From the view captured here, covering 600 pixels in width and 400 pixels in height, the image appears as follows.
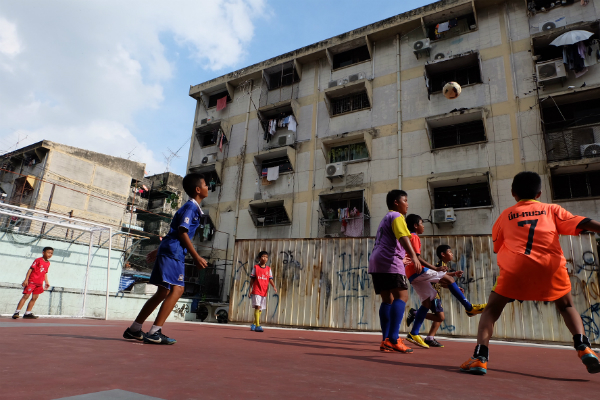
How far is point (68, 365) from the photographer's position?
2.12 m

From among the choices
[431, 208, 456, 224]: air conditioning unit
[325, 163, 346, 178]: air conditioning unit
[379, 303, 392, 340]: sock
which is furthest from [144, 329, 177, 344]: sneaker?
[325, 163, 346, 178]: air conditioning unit

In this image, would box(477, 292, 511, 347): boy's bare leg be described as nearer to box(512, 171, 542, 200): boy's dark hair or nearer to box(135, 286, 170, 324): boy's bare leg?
box(512, 171, 542, 200): boy's dark hair

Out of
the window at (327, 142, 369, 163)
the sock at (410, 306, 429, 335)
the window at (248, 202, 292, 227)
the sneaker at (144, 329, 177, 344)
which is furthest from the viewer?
the window at (248, 202, 292, 227)

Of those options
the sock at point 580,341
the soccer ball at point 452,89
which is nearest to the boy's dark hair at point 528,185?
the sock at point 580,341

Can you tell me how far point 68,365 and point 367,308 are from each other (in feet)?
27.7

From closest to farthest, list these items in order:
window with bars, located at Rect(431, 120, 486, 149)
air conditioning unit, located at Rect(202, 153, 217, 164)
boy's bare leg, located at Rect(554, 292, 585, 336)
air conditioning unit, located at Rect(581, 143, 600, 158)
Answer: boy's bare leg, located at Rect(554, 292, 585, 336)
air conditioning unit, located at Rect(581, 143, 600, 158)
window with bars, located at Rect(431, 120, 486, 149)
air conditioning unit, located at Rect(202, 153, 217, 164)

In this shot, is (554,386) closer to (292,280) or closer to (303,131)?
(292,280)

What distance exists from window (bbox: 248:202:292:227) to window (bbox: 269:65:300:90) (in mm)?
6633

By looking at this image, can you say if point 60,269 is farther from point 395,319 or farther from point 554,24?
point 554,24

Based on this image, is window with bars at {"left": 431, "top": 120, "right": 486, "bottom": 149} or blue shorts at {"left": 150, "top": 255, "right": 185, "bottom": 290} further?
window with bars at {"left": 431, "top": 120, "right": 486, "bottom": 149}

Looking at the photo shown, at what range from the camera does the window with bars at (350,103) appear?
17.5 m

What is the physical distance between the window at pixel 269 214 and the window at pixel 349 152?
3397 millimetres

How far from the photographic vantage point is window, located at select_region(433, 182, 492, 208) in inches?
547

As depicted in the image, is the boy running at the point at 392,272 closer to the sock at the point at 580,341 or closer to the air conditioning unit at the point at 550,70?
the sock at the point at 580,341
